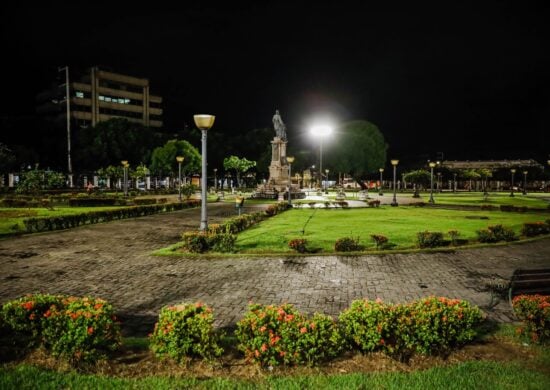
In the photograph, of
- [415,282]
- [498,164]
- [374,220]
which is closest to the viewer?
[415,282]

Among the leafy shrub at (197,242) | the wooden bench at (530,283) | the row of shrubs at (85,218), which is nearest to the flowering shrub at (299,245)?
Answer: the leafy shrub at (197,242)

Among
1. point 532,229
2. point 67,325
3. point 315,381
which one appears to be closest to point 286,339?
point 315,381

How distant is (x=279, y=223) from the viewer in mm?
21844

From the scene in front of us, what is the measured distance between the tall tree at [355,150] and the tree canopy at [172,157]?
2353 cm

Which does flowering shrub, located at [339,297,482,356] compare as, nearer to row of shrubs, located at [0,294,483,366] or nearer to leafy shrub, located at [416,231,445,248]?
row of shrubs, located at [0,294,483,366]

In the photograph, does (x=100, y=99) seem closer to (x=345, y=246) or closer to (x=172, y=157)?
(x=172, y=157)

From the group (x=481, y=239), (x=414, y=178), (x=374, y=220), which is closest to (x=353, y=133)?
(x=414, y=178)

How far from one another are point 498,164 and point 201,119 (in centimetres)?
11754

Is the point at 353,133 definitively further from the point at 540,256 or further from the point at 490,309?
the point at 490,309

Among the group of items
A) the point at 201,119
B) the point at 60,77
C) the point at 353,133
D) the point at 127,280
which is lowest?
the point at 127,280

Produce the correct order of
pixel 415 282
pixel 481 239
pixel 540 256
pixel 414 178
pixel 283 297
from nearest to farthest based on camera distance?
1. pixel 283 297
2. pixel 415 282
3. pixel 540 256
4. pixel 481 239
5. pixel 414 178

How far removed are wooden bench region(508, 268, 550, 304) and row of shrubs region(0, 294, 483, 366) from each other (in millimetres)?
1900

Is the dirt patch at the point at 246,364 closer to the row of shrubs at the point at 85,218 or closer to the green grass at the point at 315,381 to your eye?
the green grass at the point at 315,381

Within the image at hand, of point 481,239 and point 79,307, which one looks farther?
point 481,239
